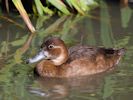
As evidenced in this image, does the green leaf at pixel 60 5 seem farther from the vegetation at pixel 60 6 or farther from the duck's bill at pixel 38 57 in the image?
the duck's bill at pixel 38 57

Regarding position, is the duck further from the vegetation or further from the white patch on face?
the vegetation

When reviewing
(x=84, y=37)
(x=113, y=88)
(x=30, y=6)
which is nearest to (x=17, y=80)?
(x=113, y=88)

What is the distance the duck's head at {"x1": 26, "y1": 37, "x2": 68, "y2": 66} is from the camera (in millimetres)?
7445

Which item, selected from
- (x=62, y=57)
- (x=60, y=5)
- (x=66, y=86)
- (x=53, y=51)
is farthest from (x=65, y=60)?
(x=60, y=5)

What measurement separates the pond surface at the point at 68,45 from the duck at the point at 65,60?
114mm

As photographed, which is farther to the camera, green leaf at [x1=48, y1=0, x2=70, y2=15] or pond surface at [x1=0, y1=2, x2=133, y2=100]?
green leaf at [x1=48, y1=0, x2=70, y2=15]

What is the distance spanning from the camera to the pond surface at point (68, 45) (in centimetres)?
669

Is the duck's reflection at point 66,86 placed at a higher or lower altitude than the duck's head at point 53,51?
lower

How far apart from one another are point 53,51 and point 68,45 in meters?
1.05

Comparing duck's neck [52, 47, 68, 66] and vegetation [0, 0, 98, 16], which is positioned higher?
vegetation [0, 0, 98, 16]

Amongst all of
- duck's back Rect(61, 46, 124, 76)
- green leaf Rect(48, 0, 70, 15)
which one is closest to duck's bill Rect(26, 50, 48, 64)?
duck's back Rect(61, 46, 124, 76)

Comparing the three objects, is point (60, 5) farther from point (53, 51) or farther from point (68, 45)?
point (53, 51)

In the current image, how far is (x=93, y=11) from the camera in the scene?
10578 millimetres

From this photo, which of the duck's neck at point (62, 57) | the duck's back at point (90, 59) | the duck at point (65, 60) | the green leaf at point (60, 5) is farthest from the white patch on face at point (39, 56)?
the green leaf at point (60, 5)
